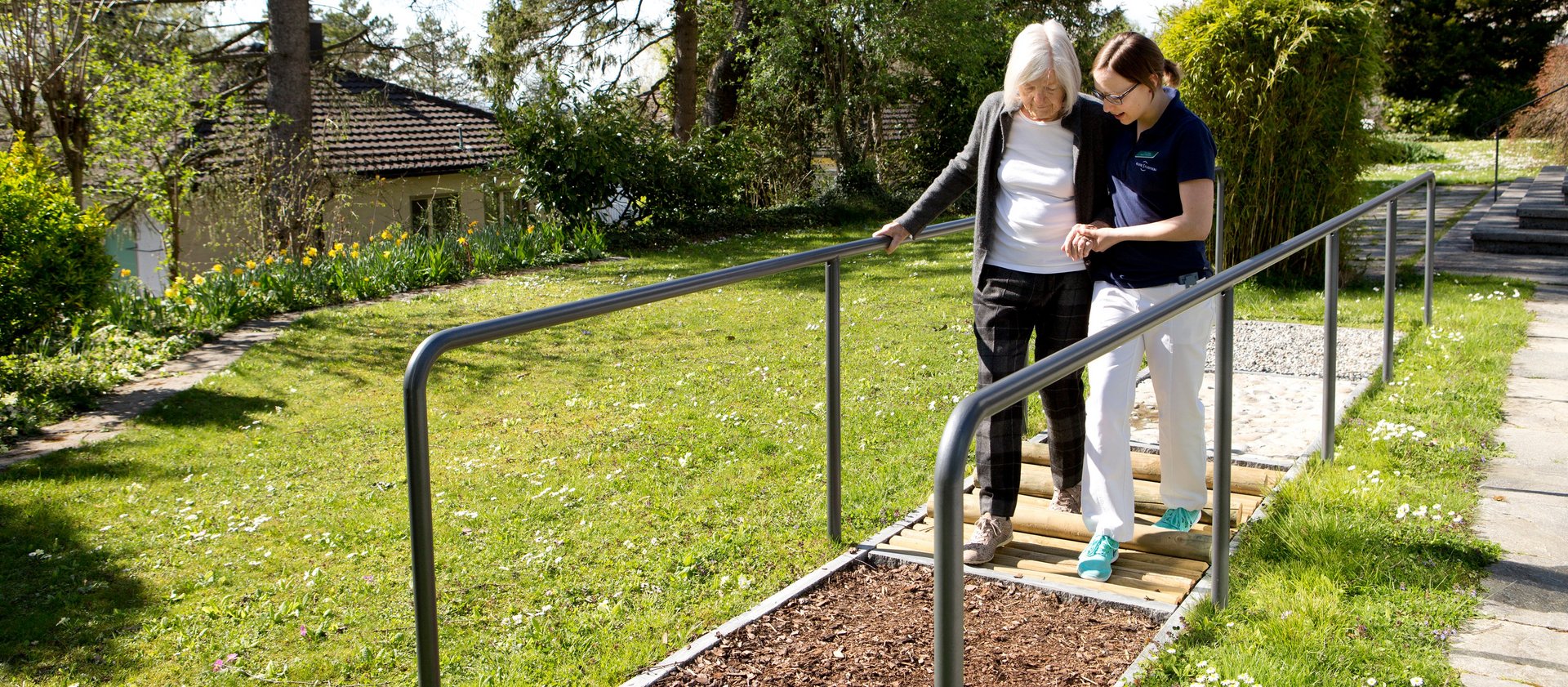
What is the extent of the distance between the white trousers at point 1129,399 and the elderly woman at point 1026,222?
0.17 meters

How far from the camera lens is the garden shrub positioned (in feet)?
28.2

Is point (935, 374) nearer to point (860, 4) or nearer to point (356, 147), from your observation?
point (860, 4)

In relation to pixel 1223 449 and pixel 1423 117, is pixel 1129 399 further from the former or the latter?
pixel 1423 117

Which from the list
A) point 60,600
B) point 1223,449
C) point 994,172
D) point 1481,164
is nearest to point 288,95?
point 60,600

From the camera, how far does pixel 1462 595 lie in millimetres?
3459

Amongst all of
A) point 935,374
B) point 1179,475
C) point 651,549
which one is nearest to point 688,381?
point 935,374

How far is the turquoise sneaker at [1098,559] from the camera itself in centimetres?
369

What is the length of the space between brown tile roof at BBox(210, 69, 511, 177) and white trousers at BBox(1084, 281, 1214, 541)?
58.4ft

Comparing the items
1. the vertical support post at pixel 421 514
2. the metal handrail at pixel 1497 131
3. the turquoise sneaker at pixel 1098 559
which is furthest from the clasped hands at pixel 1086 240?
the metal handrail at pixel 1497 131

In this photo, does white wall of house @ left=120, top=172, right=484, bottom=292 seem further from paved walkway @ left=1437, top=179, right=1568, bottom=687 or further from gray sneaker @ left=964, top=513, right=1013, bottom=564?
paved walkway @ left=1437, top=179, right=1568, bottom=687

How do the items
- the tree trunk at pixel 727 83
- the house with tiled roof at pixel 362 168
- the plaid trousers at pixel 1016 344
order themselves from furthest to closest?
1. the tree trunk at pixel 727 83
2. the house with tiled roof at pixel 362 168
3. the plaid trousers at pixel 1016 344

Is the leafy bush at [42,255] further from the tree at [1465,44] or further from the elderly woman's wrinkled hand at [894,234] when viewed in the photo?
the tree at [1465,44]

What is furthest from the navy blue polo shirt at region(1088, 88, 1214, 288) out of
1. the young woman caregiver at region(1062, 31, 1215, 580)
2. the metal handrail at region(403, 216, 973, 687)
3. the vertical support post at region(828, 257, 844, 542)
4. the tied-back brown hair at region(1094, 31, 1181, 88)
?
the metal handrail at region(403, 216, 973, 687)

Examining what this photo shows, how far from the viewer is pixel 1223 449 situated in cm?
338
